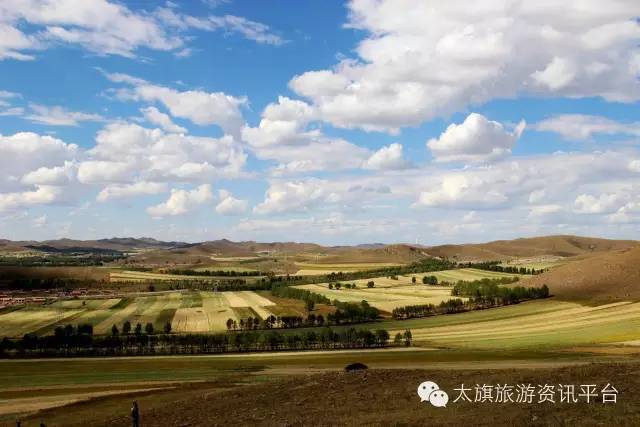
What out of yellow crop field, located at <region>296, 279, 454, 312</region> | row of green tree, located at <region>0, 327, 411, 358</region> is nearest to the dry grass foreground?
row of green tree, located at <region>0, 327, 411, 358</region>

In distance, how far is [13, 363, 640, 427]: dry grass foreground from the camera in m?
28.3

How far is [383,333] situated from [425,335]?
9.84 m

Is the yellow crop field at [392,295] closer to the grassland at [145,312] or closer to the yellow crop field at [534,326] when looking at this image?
the yellow crop field at [534,326]

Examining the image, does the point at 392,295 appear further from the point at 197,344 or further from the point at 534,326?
the point at 197,344

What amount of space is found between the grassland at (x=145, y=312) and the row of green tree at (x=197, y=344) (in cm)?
1413

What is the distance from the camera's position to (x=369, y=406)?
34.1m

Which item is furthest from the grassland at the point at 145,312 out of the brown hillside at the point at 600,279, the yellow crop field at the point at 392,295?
the brown hillside at the point at 600,279

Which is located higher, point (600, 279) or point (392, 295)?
point (600, 279)

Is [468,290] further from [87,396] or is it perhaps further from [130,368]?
[87,396]

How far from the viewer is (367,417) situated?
30.9m

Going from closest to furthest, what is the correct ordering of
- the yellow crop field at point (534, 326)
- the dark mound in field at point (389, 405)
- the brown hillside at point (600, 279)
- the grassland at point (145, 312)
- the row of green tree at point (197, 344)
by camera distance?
the dark mound in field at point (389, 405) → the yellow crop field at point (534, 326) → the row of green tree at point (197, 344) → the grassland at point (145, 312) → the brown hillside at point (600, 279)

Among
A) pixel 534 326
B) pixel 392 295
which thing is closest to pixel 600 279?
pixel 534 326

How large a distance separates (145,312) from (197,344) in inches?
2066

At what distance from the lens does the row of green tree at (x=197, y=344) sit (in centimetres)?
10369
